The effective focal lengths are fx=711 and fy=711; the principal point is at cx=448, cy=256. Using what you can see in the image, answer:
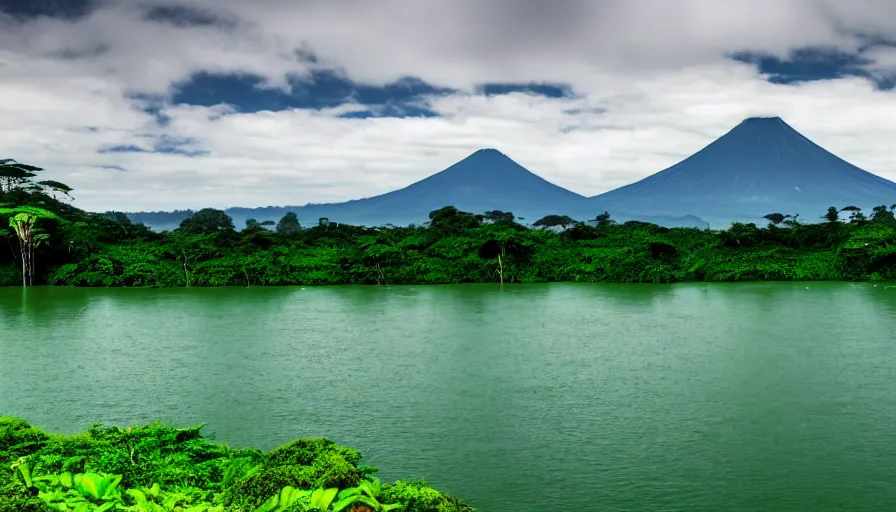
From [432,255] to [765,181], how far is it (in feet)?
452

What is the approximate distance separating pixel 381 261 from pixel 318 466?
962 inches

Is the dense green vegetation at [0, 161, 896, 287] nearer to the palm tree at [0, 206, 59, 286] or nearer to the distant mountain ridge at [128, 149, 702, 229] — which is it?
the palm tree at [0, 206, 59, 286]

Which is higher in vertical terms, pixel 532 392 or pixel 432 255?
pixel 432 255

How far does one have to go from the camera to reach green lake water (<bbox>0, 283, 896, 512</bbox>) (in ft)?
20.4

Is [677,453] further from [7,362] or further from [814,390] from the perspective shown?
[7,362]

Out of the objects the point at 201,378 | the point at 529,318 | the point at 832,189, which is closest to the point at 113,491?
the point at 201,378

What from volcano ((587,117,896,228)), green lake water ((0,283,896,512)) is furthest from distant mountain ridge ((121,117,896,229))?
green lake water ((0,283,896,512))

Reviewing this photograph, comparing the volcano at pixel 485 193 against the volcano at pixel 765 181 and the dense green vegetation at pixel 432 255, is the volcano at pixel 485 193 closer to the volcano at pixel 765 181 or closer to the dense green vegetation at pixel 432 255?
the volcano at pixel 765 181

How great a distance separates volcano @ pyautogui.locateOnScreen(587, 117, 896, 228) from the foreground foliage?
15538cm

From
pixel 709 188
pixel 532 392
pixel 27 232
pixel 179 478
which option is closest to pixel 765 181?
pixel 709 188

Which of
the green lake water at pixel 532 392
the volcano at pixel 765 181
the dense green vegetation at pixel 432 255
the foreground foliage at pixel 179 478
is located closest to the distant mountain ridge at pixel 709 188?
the volcano at pixel 765 181

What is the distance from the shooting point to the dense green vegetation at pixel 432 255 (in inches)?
1088

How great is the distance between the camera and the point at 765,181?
149125 millimetres

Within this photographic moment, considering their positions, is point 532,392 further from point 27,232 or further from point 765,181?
point 765,181
